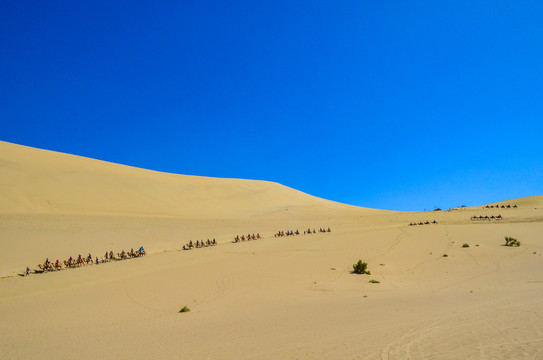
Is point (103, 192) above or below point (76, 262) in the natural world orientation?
above

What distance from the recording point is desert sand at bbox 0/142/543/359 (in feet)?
24.1

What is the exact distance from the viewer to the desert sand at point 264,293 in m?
7.34

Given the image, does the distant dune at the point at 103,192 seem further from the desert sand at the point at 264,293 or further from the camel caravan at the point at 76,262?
the camel caravan at the point at 76,262

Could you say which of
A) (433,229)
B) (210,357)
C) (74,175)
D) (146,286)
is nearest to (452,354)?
(210,357)

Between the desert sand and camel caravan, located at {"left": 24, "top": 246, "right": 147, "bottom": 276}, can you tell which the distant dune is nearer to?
the desert sand

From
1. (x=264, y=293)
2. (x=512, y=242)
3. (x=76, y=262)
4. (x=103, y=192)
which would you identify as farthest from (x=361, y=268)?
(x=103, y=192)

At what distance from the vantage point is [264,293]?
534 inches

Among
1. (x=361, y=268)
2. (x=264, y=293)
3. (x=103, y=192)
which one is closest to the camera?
(x=264, y=293)

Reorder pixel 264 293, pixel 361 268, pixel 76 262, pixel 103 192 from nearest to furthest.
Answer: pixel 264 293 < pixel 361 268 < pixel 76 262 < pixel 103 192

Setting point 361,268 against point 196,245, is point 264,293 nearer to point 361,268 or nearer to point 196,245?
point 361,268

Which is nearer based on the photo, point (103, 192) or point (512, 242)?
point (512, 242)

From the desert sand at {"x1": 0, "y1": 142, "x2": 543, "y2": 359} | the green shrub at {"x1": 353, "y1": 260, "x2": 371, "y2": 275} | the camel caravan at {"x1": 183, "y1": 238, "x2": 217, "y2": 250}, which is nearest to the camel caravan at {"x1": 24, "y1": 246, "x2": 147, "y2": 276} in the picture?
the desert sand at {"x1": 0, "y1": 142, "x2": 543, "y2": 359}

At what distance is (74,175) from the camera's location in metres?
50.9

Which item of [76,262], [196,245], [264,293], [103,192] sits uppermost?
[103,192]
